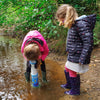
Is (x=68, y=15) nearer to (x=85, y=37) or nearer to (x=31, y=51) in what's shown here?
(x=85, y=37)

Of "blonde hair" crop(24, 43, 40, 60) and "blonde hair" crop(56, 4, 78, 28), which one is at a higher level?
"blonde hair" crop(56, 4, 78, 28)

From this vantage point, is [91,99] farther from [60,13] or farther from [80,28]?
[60,13]

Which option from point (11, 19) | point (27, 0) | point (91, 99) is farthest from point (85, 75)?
point (11, 19)

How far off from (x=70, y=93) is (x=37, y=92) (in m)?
0.63

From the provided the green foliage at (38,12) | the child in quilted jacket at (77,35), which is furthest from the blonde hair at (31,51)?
the green foliage at (38,12)

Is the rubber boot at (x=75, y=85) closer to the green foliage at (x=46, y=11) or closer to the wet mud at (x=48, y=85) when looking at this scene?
the wet mud at (x=48, y=85)

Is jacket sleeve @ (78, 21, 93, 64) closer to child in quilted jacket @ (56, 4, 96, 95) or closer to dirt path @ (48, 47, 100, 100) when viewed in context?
child in quilted jacket @ (56, 4, 96, 95)

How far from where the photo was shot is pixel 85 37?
1.45 meters

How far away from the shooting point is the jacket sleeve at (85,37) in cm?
143

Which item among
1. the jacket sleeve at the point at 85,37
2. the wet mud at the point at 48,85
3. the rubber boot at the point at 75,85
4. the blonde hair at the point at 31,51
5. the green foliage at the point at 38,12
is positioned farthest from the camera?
the green foliage at the point at 38,12

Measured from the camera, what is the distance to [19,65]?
132 inches

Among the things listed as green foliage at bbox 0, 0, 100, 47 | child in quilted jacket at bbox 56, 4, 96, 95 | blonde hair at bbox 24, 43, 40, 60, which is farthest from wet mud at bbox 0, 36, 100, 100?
green foliage at bbox 0, 0, 100, 47

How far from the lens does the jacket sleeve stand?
4.70ft

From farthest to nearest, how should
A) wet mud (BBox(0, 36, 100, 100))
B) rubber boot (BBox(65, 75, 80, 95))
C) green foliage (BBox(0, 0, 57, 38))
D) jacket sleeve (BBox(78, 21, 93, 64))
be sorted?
green foliage (BBox(0, 0, 57, 38)) < wet mud (BBox(0, 36, 100, 100)) < rubber boot (BBox(65, 75, 80, 95)) < jacket sleeve (BBox(78, 21, 93, 64))
